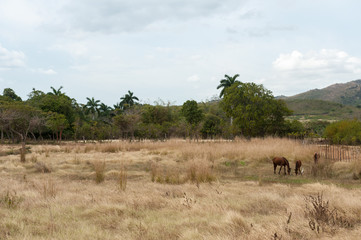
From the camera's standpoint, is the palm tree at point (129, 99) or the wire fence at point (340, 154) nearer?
the wire fence at point (340, 154)

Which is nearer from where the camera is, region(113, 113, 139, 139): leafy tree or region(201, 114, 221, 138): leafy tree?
region(113, 113, 139, 139): leafy tree

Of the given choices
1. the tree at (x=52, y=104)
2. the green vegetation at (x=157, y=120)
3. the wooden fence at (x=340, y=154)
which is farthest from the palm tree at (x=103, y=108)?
the wooden fence at (x=340, y=154)

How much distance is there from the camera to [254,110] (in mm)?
30328

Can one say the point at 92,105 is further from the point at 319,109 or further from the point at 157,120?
the point at 319,109

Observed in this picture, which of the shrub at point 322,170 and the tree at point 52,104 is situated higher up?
the tree at point 52,104

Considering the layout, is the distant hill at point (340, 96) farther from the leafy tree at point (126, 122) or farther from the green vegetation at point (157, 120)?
the leafy tree at point (126, 122)

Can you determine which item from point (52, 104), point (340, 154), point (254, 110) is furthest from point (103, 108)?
point (340, 154)

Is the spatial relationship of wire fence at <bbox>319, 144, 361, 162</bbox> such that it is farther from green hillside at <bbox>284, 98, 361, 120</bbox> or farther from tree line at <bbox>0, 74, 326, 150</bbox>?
green hillside at <bbox>284, 98, 361, 120</bbox>

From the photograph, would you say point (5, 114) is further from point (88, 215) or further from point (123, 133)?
point (88, 215)

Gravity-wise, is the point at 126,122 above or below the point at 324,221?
above

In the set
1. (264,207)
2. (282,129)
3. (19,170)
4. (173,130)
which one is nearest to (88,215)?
(264,207)

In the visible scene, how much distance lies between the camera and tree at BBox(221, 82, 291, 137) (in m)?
30.3

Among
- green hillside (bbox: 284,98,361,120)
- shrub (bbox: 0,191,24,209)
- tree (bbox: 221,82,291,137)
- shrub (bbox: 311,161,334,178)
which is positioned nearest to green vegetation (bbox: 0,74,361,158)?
tree (bbox: 221,82,291,137)

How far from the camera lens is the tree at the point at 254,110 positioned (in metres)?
30.3
